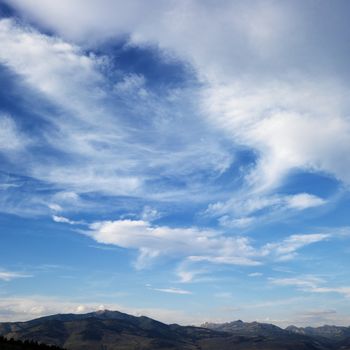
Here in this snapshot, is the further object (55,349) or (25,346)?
(55,349)

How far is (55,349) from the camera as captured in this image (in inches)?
2141

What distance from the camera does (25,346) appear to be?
46.4 meters

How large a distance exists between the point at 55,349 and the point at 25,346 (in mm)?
8909
